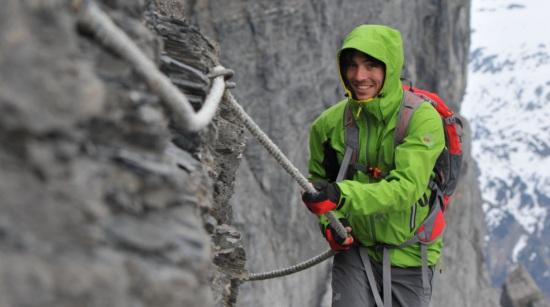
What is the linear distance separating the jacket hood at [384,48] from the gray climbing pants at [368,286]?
4.82 feet

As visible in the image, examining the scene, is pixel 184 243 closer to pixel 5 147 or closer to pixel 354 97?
pixel 5 147

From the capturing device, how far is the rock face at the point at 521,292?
170 feet

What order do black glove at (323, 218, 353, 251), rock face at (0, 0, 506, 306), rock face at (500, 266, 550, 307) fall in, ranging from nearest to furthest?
rock face at (0, 0, 506, 306)
black glove at (323, 218, 353, 251)
rock face at (500, 266, 550, 307)

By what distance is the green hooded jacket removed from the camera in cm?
497

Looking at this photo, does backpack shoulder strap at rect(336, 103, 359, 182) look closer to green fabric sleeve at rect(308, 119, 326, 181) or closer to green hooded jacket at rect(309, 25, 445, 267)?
green hooded jacket at rect(309, 25, 445, 267)

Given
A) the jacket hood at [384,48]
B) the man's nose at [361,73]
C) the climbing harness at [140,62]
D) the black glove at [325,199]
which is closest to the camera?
the climbing harness at [140,62]

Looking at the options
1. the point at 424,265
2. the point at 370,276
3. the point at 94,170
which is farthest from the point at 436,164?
the point at 94,170

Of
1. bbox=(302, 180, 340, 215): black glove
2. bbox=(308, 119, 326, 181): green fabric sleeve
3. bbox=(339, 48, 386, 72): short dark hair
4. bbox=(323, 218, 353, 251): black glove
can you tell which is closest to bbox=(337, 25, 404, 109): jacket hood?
bbox=(339, 48, 386, 72): short dark hair

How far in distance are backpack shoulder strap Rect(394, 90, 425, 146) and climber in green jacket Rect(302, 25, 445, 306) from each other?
4cm

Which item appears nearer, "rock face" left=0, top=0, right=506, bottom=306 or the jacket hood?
"rock face" left=0, top=0, right=506, bottom=306

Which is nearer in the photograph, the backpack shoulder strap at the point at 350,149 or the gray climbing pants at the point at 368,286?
the backpack shoulder strap at the point at 350,149

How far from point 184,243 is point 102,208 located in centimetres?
40

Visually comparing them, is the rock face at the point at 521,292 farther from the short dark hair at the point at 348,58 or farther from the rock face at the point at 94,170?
the rock face at the point at 94,170

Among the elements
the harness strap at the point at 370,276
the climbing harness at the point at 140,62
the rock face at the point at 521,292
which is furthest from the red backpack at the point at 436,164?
the rock face at the point at 521,292
